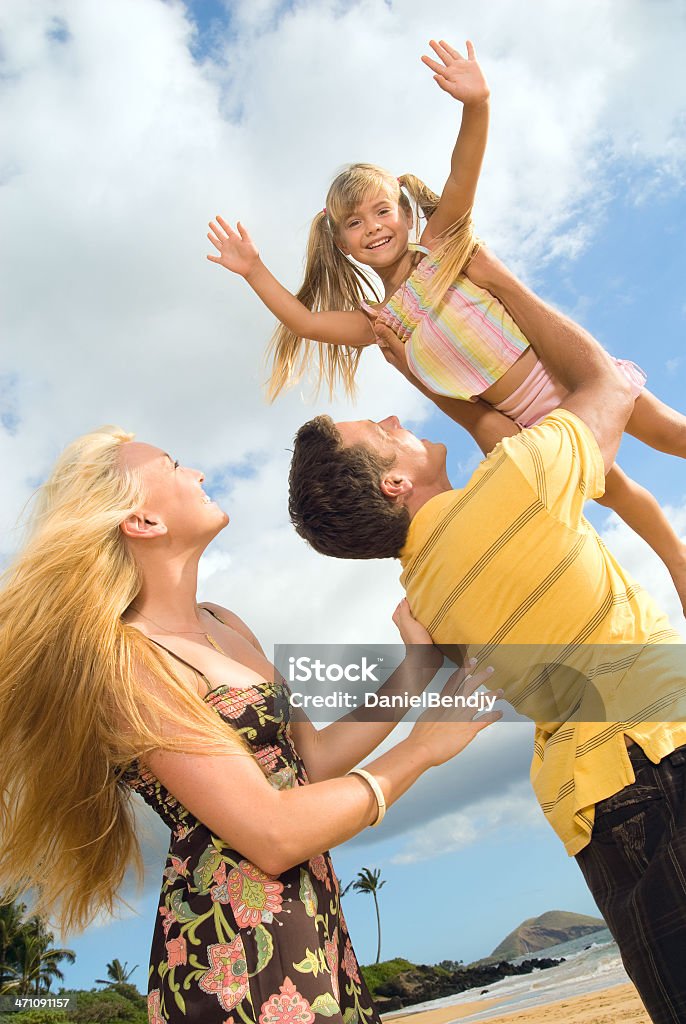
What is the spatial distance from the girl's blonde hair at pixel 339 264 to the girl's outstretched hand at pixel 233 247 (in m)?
0.44

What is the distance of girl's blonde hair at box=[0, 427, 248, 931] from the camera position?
2668 millimetres

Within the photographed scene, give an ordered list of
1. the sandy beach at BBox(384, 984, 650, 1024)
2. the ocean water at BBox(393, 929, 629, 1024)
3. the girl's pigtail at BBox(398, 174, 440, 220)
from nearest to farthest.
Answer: the girl's pigtail at BBox(398, 174, 440, 220) < the sandy beach at BBox(384, 984, 650, 1024) < the ocean water at BBox(393, 929, 629, 1024)

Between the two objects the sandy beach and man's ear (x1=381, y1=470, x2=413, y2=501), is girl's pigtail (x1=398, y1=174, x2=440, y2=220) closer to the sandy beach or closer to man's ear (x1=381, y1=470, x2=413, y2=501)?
man's ear (x1=381, y1=470, x2=413, y2=501)

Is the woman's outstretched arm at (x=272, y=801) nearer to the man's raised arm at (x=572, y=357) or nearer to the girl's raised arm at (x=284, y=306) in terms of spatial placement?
the man's raised arm at (x=572, y=357)

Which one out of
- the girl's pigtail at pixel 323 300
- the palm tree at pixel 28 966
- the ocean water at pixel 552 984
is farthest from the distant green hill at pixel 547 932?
the girl's pigtail at pixel 323 300

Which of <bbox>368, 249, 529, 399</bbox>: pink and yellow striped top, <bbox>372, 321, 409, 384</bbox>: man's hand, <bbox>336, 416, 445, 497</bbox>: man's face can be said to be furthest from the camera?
<bbox>372, 321, 409, 384</bbox>: man's hand

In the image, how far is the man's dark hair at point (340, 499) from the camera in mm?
3076

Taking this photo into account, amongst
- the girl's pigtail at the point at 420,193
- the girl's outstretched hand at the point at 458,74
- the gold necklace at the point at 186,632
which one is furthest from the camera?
the girl's pigtail at the point at 420,193

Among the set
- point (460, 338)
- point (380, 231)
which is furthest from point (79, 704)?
point (380, 231)

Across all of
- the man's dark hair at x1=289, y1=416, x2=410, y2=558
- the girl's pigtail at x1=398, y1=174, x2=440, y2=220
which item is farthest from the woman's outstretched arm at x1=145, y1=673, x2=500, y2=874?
the girl's pigtail at x1=398, y1=174, x2=440, y2=220

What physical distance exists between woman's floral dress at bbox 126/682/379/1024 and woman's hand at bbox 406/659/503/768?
465mm

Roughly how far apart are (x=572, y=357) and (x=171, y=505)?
1.73 m

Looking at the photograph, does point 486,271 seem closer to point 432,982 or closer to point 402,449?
point 402,449

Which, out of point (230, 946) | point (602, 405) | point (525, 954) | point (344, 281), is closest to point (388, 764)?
point (230, 946)
